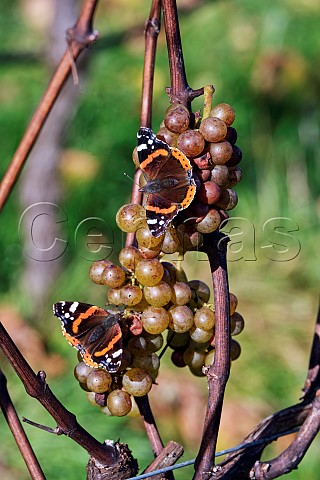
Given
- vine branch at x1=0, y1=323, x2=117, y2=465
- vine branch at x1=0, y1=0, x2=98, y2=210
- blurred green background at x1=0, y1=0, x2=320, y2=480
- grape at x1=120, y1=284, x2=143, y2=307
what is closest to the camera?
vine branch at x1=0, y1=323, x2=117, y2=465

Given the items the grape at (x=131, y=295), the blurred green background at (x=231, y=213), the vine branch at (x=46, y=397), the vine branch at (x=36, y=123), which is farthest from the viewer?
the blurred green background at (x=231, y=213)

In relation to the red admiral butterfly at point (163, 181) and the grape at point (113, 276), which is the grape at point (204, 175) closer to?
the red admiral butterfly at point (163, 181)

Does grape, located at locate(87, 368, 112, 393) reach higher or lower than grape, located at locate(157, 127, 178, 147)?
lower

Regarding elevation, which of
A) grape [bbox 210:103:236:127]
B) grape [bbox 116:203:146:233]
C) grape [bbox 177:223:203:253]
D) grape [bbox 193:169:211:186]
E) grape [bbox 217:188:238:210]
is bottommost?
grape [bbox 177:223:203:253]

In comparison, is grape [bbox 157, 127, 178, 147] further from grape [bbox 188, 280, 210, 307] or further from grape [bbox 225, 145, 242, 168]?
grape [bbox 188, 280, 210, 307]

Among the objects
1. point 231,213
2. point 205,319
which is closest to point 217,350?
point 205,319

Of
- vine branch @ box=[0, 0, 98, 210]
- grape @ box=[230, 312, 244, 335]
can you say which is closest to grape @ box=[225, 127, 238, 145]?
grape @ box=[230, 312, 244, 335]

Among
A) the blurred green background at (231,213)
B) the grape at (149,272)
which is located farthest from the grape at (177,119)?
the blurred green background at (231,213)
